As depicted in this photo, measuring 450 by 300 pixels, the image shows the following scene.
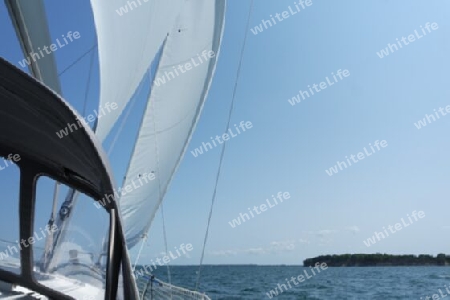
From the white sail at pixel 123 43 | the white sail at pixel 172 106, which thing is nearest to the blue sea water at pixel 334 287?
the white sail at pixel 172 106

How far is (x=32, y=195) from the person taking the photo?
352cm

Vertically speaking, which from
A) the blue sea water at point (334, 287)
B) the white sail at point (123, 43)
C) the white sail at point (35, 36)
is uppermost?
the white sail at point (123, 43)

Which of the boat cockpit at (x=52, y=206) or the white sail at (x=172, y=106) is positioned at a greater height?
the white sail at (x=172, y=106)

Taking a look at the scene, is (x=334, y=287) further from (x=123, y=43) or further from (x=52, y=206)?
(x=52, y=206)

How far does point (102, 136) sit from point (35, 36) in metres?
2.39

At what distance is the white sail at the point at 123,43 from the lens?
24.2ft

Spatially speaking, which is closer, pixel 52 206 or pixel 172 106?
pixel 52 206

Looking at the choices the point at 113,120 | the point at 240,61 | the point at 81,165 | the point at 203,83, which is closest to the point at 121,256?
the point at 81,165

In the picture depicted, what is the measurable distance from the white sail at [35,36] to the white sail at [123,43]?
1681 millimetres

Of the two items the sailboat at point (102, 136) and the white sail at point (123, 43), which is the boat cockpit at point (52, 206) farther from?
the white sail at point (123, 43)

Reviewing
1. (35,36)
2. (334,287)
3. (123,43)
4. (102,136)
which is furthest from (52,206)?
(334,287)

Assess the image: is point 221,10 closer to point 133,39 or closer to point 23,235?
point 133,39

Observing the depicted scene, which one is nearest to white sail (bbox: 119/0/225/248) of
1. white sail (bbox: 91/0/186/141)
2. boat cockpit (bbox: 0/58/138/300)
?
white sail (bbox: 91/0/186/141)

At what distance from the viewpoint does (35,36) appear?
202 inches
